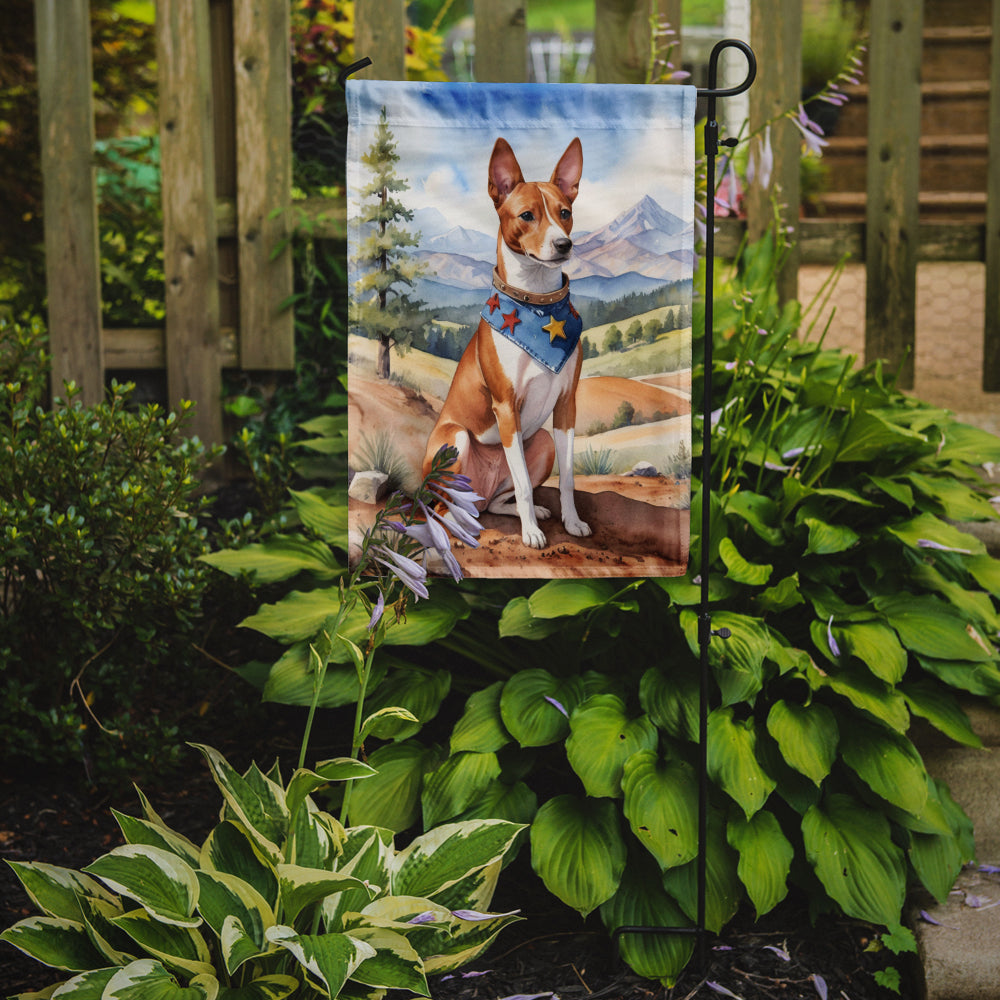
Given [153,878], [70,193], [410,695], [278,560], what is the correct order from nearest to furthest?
[153,878]
[410,695]
[278,560]
[70,193]

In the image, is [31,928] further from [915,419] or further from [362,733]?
[915,419]

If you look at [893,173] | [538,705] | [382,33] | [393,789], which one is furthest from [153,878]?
[893,173]

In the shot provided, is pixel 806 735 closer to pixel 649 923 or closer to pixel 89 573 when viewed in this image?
pixel 649 923

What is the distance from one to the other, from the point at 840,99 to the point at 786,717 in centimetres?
145

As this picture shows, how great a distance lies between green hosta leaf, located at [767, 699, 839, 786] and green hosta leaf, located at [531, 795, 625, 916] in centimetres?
35

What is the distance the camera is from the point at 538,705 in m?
2.02

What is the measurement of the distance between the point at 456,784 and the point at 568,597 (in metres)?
0.42

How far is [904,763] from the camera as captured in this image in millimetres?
1951

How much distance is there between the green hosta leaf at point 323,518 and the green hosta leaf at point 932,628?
123 cm

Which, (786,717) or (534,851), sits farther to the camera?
(786,717)

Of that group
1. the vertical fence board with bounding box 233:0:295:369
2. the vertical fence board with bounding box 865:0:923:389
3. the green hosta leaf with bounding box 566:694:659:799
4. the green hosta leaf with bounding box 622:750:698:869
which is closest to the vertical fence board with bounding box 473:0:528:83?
the vertical fence board with bounding box 233:0:295:369

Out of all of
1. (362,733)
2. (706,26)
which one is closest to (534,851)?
(362,733)

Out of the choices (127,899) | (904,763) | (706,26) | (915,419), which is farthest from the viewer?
(706,26)

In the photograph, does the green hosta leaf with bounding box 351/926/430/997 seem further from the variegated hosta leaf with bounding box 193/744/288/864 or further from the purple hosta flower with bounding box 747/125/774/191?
the purple hosta flower with bounding box 747/125/774/191
